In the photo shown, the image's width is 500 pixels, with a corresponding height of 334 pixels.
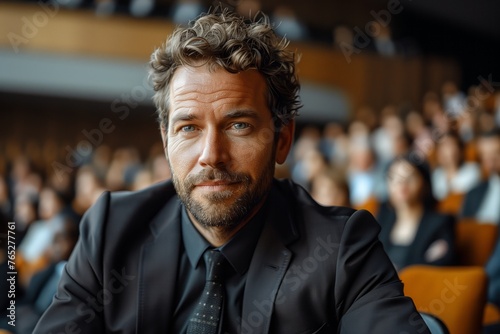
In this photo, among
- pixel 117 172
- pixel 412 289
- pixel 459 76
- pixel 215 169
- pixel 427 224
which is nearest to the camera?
pixel 215 169

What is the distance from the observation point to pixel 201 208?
1203mm

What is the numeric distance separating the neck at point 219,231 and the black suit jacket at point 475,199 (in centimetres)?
261

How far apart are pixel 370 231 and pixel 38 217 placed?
156 inches

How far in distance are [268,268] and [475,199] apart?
267 cm

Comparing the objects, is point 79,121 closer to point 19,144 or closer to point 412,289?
point 19,144

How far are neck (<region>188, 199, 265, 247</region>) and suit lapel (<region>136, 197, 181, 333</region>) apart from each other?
51mm

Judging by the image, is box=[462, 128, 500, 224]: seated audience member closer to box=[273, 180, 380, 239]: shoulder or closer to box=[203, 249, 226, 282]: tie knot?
box=[273, 180, 380, 239]: shoulder

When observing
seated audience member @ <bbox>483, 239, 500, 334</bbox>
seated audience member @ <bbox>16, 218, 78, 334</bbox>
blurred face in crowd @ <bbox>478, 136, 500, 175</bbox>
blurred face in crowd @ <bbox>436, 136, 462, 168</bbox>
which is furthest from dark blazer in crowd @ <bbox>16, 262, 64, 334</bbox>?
blurred face in crowd @ <bbox>436, 136, 462, 168</bbox>

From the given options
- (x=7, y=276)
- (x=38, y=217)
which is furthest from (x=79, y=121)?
(x=7, y=276)

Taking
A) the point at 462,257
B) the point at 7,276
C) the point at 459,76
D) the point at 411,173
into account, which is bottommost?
the point at 462,257

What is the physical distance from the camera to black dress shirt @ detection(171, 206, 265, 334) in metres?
1.22

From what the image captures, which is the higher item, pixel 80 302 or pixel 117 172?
pixel 117 172

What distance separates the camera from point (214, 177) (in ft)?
3.85

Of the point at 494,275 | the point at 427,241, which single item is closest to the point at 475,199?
the point at 427,241
